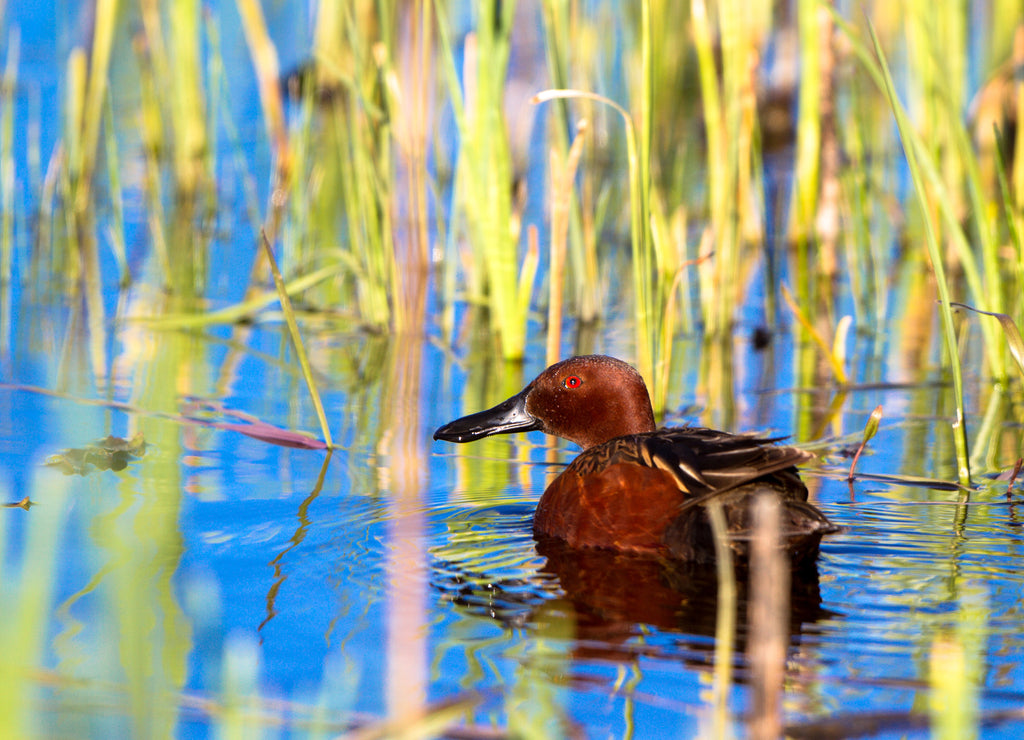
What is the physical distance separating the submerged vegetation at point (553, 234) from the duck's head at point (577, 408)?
0.62ft

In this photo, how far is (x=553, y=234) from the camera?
17.1 ft

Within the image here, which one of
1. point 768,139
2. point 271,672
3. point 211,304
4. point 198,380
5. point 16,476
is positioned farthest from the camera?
point 768,139

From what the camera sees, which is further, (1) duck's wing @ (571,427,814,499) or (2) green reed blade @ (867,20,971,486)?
(2) green reed blade @ (867,20,971,486)

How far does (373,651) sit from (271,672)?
228mm

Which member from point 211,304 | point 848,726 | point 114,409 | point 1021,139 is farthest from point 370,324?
point 848,726

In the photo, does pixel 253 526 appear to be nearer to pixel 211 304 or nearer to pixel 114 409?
pixel 114 409

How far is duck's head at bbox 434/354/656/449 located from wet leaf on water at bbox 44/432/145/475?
1024 millimetres

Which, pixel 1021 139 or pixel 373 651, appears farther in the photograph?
pixel 1021 139

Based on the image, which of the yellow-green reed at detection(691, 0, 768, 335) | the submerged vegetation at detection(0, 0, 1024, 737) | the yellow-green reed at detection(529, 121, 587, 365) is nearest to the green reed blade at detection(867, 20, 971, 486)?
the submerged vegetation at detection(0, 0, 1024, 737)

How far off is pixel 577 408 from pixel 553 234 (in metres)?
1.00

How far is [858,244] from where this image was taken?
20.1 ft

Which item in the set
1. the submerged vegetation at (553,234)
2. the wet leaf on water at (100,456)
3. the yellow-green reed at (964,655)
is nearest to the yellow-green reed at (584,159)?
the submerged vegetation at (553,234)

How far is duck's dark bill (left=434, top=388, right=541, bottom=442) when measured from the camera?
4.47 m

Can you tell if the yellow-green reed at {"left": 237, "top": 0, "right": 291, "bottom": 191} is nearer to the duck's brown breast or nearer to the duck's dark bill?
the duck's dark bill
